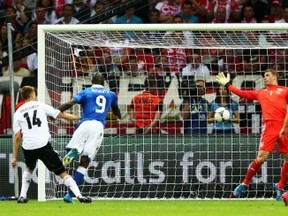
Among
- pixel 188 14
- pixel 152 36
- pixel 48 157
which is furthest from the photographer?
pixel 188 14

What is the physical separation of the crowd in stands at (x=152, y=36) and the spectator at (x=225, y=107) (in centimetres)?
42

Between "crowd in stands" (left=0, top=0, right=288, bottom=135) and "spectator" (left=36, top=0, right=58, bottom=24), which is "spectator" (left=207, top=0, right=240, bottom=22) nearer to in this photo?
"crowd in stands" (left=0, top=0, right=288, bottom=135)

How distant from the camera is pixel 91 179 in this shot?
766 inches

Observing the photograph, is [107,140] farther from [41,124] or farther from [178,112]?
[41,124]

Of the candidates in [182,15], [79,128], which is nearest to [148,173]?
[79,128]

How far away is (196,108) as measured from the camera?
1958 cm

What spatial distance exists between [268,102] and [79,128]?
2965 millimetres

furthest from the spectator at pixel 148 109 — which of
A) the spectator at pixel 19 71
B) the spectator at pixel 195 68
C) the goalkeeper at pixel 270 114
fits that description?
the spectator at pixel 19 71

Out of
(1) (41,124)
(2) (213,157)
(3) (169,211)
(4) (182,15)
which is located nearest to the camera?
(3) (169,211)

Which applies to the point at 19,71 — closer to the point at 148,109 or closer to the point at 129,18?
the point at 129,18

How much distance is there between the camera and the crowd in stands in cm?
1981

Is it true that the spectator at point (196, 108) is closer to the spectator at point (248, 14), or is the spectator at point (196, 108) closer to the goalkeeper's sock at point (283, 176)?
the goalkeeper's sock at point (283, 176)

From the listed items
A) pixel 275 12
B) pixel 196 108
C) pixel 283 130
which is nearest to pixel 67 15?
pixel 275 12

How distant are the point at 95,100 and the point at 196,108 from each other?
2.91 m
